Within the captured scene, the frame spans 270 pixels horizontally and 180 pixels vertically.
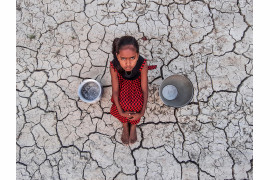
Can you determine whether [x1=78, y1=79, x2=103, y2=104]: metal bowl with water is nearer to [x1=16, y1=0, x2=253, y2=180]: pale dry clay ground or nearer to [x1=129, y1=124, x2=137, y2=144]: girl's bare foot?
[x1=16, y1=0, x2=253, y2=180]: pale dry clay ground

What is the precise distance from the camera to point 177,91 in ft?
8.53

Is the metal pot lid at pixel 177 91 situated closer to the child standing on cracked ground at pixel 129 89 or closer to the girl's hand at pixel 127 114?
the child standing on cracked ground at pixel 129 89

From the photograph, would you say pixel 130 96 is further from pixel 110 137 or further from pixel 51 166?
pixel 51 166

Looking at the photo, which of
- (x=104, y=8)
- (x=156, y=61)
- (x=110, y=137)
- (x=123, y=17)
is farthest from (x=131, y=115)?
(x=104, y=8)

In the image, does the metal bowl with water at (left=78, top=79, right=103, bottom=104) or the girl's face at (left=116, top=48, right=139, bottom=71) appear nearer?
the girl's face at (left=116, top=48, right=139, bottom=71)

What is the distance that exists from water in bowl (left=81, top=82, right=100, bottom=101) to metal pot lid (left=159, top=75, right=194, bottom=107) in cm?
85

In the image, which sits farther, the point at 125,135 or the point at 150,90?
the point at 150,90

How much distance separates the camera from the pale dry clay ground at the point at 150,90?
100 inches

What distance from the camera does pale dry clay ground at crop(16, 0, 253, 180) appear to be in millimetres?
2551

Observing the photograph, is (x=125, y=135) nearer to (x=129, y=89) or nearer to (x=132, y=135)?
(x=132, y=135)

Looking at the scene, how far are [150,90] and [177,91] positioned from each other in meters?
0.34

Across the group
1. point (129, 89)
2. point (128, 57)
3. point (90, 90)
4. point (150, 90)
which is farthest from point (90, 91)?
point (128, 57)

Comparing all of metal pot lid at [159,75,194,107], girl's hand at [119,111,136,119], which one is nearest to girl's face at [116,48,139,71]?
girl's hand at [119,111,136,119]

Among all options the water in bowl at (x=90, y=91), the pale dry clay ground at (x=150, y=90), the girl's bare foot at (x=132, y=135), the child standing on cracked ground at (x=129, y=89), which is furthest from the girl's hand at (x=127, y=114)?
the water in bowl at (x=90, y=91)
